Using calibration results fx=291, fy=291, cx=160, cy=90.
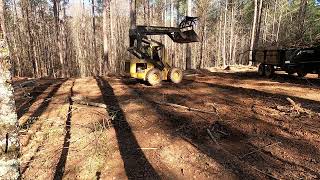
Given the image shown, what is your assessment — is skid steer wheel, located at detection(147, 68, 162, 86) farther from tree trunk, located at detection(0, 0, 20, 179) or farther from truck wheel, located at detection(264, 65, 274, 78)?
tree trunk, located at detection(0, 0, 20, 179)

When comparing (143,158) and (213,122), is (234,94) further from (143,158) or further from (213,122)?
(143,158)

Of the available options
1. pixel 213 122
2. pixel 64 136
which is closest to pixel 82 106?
pixel 64 136

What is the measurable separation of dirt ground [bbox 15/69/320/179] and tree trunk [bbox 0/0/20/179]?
2628 millimetres

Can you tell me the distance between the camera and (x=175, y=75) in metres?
14.6

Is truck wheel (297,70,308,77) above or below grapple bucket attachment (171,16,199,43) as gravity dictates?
below

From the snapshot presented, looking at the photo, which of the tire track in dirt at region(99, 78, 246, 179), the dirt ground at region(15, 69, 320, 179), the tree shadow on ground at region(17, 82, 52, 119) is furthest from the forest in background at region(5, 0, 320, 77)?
the tire track in dirt at region(99, 78, 246, 179)

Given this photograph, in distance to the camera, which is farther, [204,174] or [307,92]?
[307,92]

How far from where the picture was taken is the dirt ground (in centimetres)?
595

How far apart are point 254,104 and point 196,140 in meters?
3.28

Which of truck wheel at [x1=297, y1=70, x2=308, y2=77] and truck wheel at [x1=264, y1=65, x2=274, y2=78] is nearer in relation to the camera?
truck wheel at [x1=297, y1=70, x2=308, y2=77]

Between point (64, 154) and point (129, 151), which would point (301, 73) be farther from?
point (64, 154)

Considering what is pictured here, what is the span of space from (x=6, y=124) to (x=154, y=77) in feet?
34.8

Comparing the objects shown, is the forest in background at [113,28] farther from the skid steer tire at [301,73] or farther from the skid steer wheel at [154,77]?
the skid steer wheel at [154,77]

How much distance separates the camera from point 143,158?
21.2 ft
